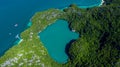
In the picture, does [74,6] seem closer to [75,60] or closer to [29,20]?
[29,20]

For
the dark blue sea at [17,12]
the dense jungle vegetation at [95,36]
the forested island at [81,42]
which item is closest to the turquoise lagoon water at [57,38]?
the forested island at [81,42]

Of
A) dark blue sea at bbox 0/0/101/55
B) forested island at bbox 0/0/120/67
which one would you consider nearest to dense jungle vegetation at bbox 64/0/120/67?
forested island at bbox 0/0/120/67

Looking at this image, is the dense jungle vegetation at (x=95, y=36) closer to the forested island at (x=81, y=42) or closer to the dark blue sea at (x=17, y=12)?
the forested island at (x=81, y=42)

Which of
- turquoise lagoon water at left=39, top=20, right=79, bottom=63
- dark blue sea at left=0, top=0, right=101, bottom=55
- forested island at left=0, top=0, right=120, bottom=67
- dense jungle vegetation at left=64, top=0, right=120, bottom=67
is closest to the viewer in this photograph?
dense jungle vegetation at left=64, top=0, right=120, bottom=67

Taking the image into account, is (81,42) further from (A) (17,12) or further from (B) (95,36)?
(A) (17,12)

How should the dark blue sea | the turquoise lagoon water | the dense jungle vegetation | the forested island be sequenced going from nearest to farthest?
the dense jungle vegetation < the forested island < the turquoise lagoon water < the dark blue sea

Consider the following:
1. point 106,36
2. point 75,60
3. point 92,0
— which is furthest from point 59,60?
point 92,0

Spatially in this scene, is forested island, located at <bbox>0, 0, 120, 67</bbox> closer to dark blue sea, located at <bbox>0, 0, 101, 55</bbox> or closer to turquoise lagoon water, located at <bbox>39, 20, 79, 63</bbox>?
turquoise lagoon water, located at <bbox>39, 20, 79, 63</bbox>
